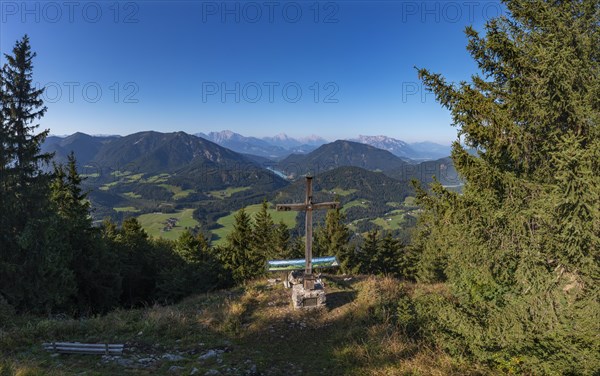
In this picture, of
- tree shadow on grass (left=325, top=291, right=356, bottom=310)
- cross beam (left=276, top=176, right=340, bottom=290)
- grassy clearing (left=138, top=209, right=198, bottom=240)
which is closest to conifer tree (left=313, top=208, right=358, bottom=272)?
tree shadow on grass (left=325, top=291, right=356, bottom=310)

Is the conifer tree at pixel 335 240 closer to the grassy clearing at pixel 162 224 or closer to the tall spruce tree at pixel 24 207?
the tall spruce tree at pixel 24 207

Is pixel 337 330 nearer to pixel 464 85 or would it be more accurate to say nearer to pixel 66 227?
pixel 464 85

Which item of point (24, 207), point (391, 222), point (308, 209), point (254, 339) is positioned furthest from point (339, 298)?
point (391, 222)

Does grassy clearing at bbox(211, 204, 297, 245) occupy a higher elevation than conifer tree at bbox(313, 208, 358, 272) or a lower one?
lower

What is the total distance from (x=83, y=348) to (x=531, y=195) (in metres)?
12.0

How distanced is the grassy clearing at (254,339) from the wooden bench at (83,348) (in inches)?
6.6

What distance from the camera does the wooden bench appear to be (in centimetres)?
874

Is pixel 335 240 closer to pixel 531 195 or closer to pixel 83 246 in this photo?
pixel 83 246

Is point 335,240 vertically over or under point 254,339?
under

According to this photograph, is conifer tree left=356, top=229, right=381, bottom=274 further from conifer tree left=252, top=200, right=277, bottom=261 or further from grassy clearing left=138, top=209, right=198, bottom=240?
grassy clearing left=138, top=209, right=198, bottom=240

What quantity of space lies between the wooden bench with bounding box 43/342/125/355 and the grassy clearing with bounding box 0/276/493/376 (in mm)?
168

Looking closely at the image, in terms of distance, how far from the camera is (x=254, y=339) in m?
10.5

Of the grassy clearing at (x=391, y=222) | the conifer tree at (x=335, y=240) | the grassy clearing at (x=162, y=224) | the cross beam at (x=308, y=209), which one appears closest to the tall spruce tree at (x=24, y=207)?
the cross beam at (x=308, y=209)

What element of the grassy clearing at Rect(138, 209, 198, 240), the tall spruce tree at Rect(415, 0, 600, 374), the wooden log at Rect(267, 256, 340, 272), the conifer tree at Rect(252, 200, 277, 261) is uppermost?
the tall spruce tree at Rect(415, 0, 600, 374)
